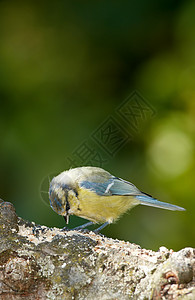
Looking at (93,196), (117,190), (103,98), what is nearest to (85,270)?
(93,196)

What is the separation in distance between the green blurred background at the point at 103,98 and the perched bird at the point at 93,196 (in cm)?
61

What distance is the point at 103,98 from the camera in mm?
3992

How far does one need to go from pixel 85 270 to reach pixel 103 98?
2461 mm

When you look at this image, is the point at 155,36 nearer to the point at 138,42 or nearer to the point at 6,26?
the point at 138,42

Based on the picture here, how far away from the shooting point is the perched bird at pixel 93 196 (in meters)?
2.49

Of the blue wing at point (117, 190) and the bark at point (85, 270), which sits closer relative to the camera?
the bark at point (85, 270)

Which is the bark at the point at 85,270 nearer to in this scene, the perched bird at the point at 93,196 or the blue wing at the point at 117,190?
the perched bird at the point at 93,196

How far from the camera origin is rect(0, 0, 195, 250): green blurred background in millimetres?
3561

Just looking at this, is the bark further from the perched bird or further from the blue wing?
the blue wing

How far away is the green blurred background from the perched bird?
0.61 m

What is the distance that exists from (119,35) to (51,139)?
112cm

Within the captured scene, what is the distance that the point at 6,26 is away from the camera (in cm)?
425

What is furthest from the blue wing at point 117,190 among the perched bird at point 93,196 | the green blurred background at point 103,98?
the green blurred background at point 103,98

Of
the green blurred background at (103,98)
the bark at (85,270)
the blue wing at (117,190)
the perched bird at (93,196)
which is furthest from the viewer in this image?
the green blurred background at (103,98)
